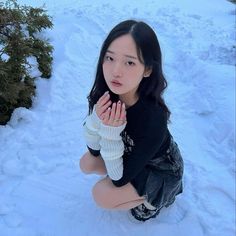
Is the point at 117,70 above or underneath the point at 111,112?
above

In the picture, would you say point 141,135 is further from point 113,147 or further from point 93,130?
point 93,130

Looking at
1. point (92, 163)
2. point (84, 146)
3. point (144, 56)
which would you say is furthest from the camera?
point (84, 146)

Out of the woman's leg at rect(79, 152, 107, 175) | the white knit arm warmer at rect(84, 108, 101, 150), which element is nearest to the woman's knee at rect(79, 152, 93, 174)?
the woman's leg at rect(79, 152, 107, 175)

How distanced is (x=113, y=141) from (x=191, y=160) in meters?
1.14

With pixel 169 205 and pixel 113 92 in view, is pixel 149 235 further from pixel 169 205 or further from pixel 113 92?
pixel 113 92

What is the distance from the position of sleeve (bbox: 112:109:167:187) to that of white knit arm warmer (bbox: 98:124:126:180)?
0.04 metres

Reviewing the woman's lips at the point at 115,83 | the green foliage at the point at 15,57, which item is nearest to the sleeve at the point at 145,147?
the woman's lips at the point at 115,83

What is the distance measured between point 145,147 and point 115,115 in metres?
0.21

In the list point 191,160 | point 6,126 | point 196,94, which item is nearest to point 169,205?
point 191,160

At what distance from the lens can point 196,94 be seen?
371 centimetres

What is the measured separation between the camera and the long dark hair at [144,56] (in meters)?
Answer: 1.73

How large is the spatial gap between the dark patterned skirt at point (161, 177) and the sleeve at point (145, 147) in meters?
0.14

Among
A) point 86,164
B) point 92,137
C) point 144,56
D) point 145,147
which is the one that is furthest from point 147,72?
point 86,164

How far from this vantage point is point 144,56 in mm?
1753
